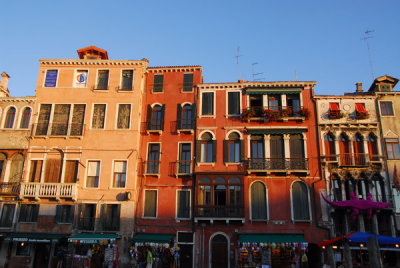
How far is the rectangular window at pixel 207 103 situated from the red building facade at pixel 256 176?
0.27ft

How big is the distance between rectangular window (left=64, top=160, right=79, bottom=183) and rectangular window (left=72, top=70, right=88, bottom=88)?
6.53 meters

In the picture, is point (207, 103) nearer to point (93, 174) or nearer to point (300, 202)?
point (300, 202)

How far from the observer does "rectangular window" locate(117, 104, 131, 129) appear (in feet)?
90.7

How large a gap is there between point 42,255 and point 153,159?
425 inches

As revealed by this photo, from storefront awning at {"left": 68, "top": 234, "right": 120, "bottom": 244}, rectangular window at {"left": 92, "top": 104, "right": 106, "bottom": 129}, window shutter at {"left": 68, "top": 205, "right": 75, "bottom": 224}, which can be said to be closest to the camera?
storefront awning at {"left": 68, "top": 234, "right": 120, "bottom": 244}

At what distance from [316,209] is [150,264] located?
40.4 feet

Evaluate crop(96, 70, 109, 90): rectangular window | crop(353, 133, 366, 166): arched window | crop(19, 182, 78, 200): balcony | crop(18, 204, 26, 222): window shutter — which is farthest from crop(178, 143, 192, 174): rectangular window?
crop(353, 133, 366, 166): arched window

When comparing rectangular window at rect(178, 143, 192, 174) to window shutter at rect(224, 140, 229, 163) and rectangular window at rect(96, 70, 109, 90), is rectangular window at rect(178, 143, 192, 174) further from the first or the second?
rectangular window at rect(96, 70, 109, 90)

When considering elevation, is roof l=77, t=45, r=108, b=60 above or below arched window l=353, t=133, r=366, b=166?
above

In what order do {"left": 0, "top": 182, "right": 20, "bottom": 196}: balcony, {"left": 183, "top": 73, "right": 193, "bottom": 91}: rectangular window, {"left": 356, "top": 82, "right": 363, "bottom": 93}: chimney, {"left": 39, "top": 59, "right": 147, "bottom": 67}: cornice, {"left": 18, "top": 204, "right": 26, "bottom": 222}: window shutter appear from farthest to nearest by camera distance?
{"left": 356, "top": 82, "right": 363, "bottom": 93}: chimney, {"left": 39, "top": 59, "right": 147, "bottom": 67}: cornice, {"left": 183, "top": 73, "right": 193, "bottom": 91}: rectangular window, {"left": 0, "top": 182, "right": 20, "bottom": 196}: balcony, {"left": 18, "top": 204, "right": 26, "bottom": 222}: window shutter

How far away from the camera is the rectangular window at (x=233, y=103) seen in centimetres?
2769

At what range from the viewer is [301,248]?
2375cm

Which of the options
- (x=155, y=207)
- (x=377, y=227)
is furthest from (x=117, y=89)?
(x=377, y=227)

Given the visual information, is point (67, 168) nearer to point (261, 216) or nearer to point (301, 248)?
point (261, 216)
